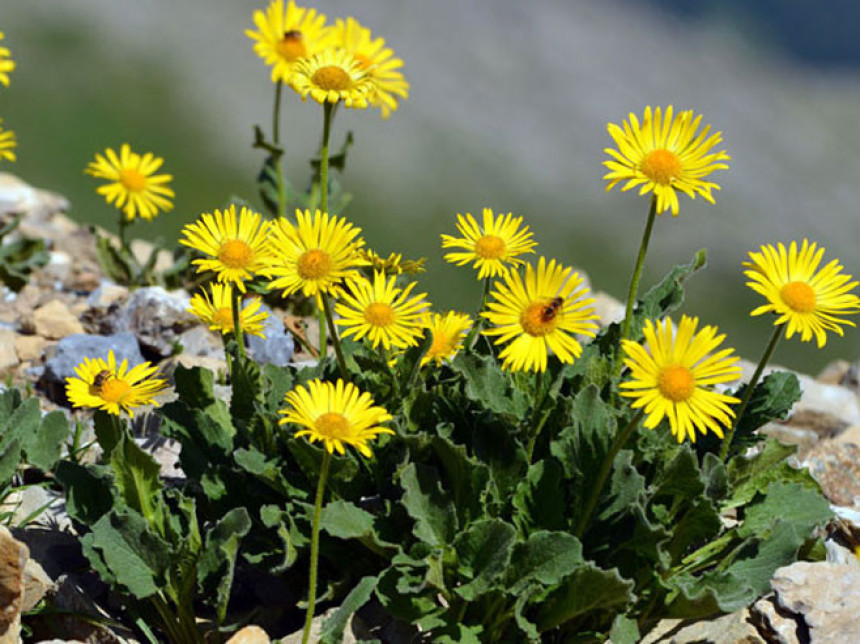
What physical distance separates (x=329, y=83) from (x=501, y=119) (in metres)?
15.8

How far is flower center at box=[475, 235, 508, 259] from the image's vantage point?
11.3 feet

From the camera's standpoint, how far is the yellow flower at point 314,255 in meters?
3.04

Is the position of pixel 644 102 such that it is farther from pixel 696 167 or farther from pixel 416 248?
pixel 696 167

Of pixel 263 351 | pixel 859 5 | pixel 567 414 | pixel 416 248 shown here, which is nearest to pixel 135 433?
pixel 263 351

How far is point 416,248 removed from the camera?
13.0 meters

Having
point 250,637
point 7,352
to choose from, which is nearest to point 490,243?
point 250,637

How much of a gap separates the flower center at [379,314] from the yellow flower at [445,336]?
29 centimetres

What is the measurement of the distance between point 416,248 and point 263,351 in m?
8.37

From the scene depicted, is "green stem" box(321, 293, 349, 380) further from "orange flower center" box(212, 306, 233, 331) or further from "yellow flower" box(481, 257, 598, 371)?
"orange flower center" box(212, 306, 233, 331)

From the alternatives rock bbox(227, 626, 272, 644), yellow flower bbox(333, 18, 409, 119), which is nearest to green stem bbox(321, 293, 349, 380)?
rock bbox(227, 626, 272, 644)

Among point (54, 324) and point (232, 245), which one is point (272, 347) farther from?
point (232, 245)

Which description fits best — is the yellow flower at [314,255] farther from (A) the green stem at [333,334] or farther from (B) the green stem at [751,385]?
(B) the green stem at [751,385]

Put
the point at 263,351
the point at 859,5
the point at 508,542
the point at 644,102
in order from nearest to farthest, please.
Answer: the point at 508,542 < the point at 263,351 < the point at 644,102 < the point at 859,5

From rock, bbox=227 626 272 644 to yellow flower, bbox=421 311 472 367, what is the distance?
3.31 ft
